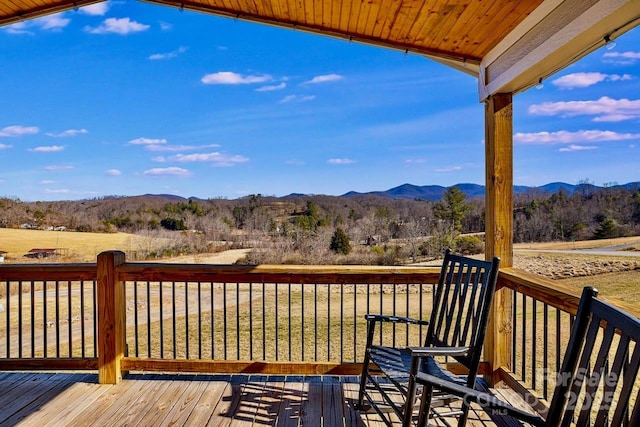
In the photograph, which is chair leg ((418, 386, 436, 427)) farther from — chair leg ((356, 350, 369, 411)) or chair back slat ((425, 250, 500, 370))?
chair leg ((356, 350, 369, 411))

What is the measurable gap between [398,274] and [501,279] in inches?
28.6

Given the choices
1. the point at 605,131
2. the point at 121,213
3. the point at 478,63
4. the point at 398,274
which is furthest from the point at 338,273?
the point at 605,131

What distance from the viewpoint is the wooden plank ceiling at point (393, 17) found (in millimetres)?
2559

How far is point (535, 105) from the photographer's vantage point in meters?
11.2

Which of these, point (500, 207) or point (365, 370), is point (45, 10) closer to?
point (365, 370)

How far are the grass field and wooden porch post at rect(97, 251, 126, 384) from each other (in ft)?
11.0

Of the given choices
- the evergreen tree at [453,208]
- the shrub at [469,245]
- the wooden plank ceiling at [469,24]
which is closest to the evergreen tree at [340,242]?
the evergreen tree at [453,208]

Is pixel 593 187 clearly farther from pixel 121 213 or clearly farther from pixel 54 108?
pixel 54 108

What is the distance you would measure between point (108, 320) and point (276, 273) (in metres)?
1.29

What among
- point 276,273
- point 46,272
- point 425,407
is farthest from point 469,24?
point 46,272

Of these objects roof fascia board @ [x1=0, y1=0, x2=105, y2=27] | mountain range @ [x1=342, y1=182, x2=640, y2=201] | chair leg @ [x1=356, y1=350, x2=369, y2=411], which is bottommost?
chair leg @ [x1=356, y1=350, x2=369, y2=411]

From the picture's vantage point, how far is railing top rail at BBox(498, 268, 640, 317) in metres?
2.16

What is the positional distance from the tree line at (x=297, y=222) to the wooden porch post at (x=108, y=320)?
11.3 feet

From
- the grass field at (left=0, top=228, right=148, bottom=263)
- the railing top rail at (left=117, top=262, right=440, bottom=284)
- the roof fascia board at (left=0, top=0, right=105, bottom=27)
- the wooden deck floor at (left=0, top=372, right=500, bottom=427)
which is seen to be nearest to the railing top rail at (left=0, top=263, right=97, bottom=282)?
the railing top rail at (left=117, top=262, right=440, bottom=284)
